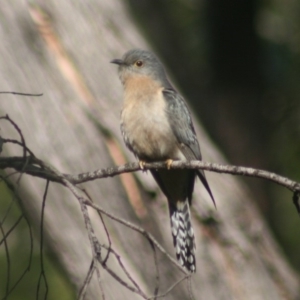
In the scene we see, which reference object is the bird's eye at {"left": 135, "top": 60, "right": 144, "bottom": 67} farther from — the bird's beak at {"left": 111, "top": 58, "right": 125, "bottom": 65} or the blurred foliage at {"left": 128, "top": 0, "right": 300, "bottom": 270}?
the blurred foliage at {"left": 128, "top": 0, "right": 300, "bottom": 270}

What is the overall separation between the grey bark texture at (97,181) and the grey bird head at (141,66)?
126 millimetres

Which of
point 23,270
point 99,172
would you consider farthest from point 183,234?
point 23,270

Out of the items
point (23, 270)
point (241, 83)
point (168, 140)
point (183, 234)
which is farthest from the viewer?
point (23, 270)

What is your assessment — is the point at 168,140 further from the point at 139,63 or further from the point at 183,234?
the point at 139,63

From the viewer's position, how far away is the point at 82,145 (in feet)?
20.0

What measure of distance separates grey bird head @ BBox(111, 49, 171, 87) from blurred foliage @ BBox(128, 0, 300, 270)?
131 cm

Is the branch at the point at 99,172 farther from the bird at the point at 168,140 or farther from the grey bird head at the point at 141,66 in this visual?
the grey bird head at the point at 141,66

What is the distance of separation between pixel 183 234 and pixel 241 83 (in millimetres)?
3524

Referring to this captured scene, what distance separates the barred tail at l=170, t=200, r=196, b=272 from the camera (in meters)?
5.90

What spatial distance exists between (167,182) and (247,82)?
10.9 ft

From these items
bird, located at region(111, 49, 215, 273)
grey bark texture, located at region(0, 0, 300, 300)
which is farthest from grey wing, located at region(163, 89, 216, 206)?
grey bark texture, located at region(0, 0, 300, 300)

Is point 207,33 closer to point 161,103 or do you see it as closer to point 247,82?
point 247,82

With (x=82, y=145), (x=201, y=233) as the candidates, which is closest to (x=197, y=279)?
(x=201, y=233)

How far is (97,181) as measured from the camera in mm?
6051
